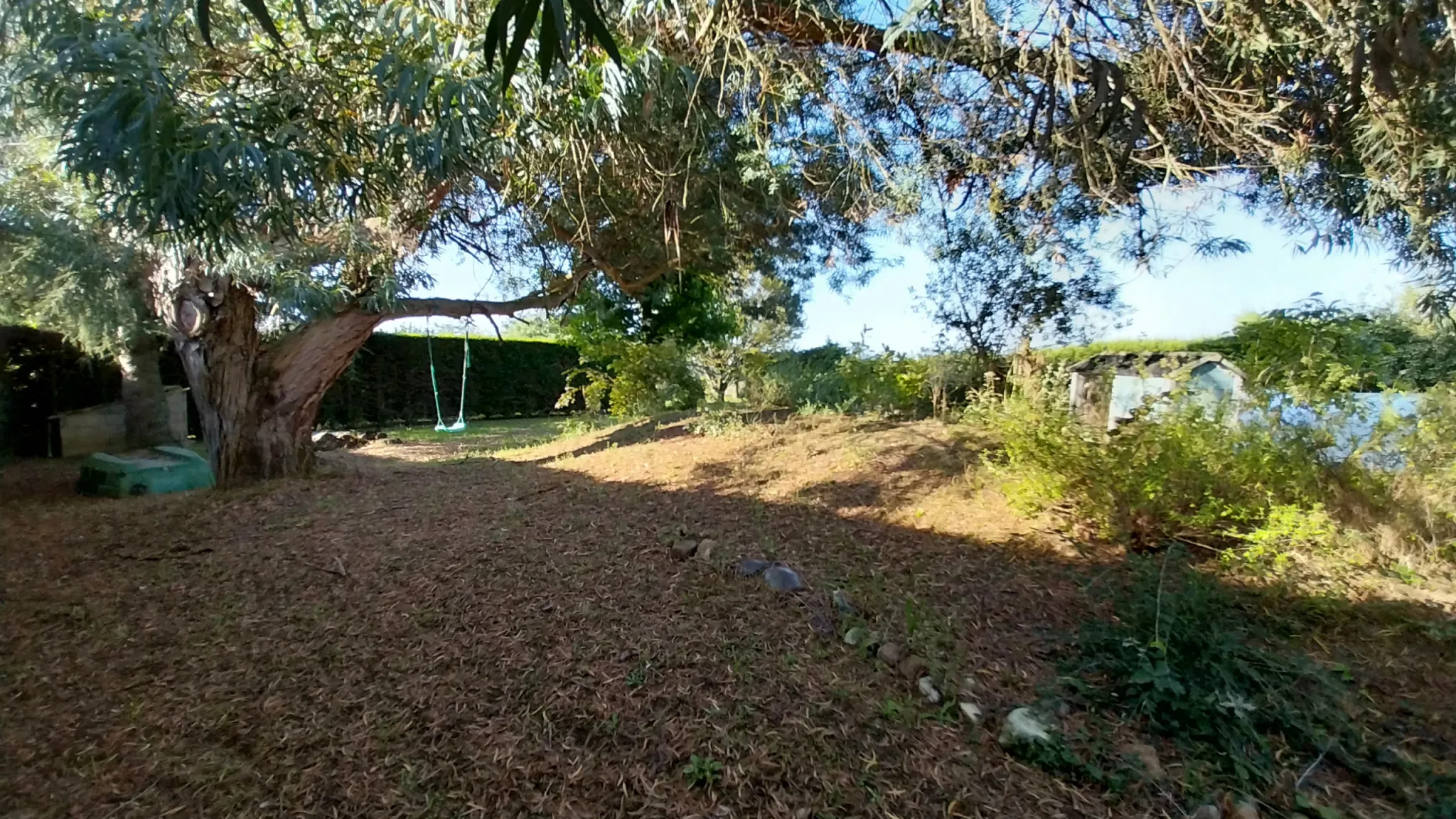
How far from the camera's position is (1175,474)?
10.7ft

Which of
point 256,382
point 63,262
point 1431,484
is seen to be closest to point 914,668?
point 1431,484

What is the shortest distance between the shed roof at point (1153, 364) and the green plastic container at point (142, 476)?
6.94 m

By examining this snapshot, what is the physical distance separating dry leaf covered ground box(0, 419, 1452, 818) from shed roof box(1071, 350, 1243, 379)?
1.30 metres

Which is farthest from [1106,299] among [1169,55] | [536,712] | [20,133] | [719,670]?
[20,133]

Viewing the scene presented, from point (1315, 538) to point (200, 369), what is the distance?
7170 millimetres

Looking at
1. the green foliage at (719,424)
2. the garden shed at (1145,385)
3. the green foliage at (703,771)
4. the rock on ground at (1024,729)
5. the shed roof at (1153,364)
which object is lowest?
the rock on ground at (1024,729)

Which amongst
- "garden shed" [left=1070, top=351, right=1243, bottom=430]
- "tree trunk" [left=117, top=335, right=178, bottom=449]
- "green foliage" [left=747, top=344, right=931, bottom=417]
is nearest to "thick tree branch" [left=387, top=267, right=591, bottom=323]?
"green foliage" [left=747, top=344, right=931, bottom=417]

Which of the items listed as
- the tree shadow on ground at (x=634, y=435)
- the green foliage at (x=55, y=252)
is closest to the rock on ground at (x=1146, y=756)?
the tree shadow on ground at (x=634, y=435)

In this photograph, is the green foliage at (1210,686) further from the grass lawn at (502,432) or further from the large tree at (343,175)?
the grass lawn at (502,432)

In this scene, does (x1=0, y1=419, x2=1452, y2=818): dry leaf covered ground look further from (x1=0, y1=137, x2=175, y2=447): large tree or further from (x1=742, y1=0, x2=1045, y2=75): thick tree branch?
(x1=742, y1=0, x2=1045, y2=75): thick tree branch

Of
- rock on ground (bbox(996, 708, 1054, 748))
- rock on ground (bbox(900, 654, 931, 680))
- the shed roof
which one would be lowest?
rock on ground (bbox(996, 708, 1054, 748))

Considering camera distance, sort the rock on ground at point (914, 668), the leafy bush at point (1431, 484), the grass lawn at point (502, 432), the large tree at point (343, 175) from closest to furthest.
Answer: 1. the rock on ground at point (914, 668)
2. the large tree at point (343, 175)
3. the leafy bush at point (1431, 484)
4. the grass lawn at point (502, 432)

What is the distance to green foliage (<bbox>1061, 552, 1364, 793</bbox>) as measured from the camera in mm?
2057

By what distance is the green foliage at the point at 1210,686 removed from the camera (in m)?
2.06
